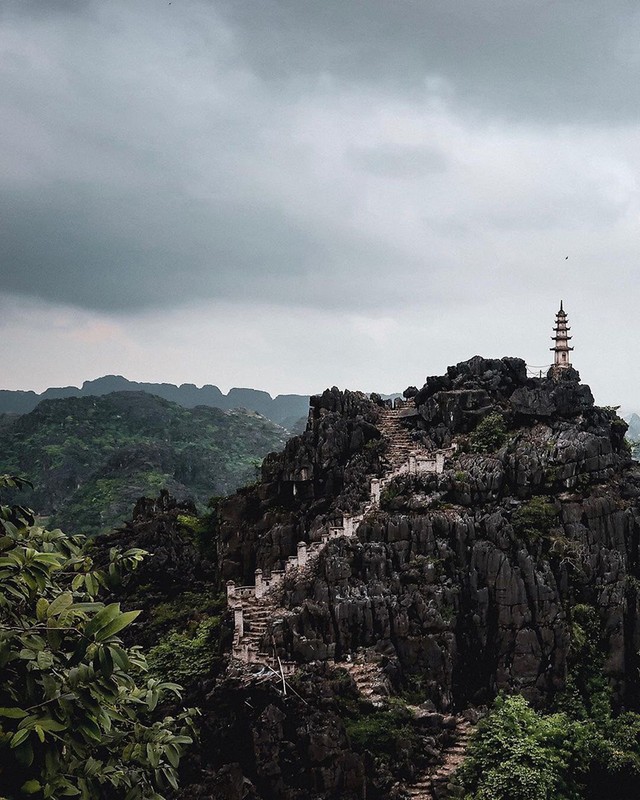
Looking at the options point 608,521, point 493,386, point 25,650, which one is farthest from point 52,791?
point 493,386

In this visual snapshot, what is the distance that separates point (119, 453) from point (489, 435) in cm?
5894

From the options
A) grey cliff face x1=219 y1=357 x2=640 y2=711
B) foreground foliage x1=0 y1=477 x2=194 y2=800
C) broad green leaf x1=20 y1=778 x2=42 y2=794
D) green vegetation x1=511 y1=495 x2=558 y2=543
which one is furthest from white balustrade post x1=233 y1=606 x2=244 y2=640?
broad green leaf x1=20 y1=778 x2=42 y2=794

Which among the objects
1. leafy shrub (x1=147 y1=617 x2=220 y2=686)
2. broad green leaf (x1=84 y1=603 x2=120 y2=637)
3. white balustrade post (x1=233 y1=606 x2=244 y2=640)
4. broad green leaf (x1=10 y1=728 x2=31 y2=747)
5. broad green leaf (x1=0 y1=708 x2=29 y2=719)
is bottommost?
leafy shrub (x1=147 y1=617 x2=220 y2=686)

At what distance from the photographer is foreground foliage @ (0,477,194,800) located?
4492mm

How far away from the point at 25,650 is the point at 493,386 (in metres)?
31.4

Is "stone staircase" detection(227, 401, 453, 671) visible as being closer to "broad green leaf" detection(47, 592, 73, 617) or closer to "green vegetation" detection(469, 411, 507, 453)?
"green vegetation" detection(469, 411, 507, 453)

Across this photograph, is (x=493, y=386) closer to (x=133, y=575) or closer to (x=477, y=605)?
(x=477, y=605)

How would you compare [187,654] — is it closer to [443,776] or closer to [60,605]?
[443,776]

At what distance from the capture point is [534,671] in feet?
82.7

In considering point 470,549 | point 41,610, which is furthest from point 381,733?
point 41,610

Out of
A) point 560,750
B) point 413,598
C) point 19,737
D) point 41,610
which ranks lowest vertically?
point 560,750

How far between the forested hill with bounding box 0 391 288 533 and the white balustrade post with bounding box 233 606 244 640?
3372cm

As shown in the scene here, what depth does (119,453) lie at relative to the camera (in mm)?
80625

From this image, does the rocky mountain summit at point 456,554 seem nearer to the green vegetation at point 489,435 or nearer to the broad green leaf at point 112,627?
the green vegetation at point 489,435
